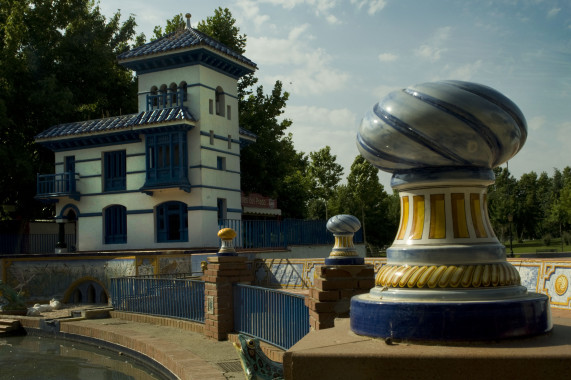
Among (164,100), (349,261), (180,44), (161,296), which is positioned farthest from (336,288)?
(164,100)

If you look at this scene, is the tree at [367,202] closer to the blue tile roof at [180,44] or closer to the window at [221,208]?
the window at [221,208]

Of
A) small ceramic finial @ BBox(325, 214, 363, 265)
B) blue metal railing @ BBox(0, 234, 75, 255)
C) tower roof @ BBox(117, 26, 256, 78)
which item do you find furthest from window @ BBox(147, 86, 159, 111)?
small ceramic finial @ BBox(325, 214, 363, 265)

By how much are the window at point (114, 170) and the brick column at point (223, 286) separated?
50.5 ft

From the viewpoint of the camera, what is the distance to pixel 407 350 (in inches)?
80.7

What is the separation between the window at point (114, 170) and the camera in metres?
25.8

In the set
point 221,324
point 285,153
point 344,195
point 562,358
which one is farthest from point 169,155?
point 562,358

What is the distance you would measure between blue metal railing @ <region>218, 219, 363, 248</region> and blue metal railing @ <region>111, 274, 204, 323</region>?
26.8 ft

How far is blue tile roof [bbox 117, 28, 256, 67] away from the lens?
23.7 metres

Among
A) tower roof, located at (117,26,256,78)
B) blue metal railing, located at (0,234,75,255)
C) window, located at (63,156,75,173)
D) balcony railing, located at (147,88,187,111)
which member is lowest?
blue metal railing, located at (0,234,75,255)

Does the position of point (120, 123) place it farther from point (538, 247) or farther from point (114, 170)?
point (538, 247)

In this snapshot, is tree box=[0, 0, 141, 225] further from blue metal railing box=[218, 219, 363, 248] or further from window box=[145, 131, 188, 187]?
blue metal railing box=[218, 219, 363, 248]

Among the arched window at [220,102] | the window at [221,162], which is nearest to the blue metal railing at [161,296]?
the window at [221,162]

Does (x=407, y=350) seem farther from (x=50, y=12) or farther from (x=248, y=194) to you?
(x=50, y=12)

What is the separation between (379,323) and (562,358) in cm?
65
